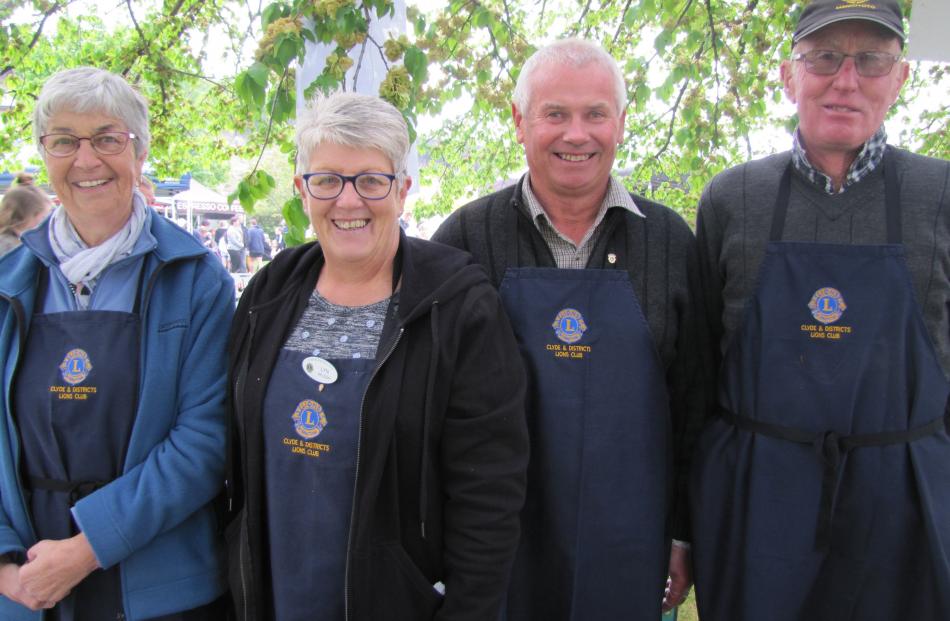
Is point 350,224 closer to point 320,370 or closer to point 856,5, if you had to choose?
point 320,370

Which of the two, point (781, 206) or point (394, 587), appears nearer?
point (394, 587)

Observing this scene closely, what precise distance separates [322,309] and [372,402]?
0.30 meters

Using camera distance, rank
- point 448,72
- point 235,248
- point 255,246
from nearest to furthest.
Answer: point 448,72 < point 255,246 < point 235,248

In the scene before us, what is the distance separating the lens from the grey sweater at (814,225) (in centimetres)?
172

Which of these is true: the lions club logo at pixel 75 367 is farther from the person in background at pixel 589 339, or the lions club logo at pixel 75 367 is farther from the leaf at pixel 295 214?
the person in background at pixel 589 339

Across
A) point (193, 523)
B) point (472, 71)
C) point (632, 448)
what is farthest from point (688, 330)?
point (472, 71)

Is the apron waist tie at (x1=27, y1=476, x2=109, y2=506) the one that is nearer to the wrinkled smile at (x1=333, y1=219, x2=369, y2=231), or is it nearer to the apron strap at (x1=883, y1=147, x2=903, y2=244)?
the wrinkled smile at (x1=333, y1=219, x2=369, y2=231)

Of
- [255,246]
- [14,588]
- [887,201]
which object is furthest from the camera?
[255,246]

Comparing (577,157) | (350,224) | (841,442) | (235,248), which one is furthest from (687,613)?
Result: (235,248)

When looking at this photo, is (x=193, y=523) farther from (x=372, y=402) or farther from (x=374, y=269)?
(x=374, y=269)

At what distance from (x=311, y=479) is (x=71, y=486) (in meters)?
0.59

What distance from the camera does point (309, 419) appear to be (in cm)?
150

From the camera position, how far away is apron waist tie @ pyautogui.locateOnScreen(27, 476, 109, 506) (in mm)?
1563

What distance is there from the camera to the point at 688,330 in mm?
1911
